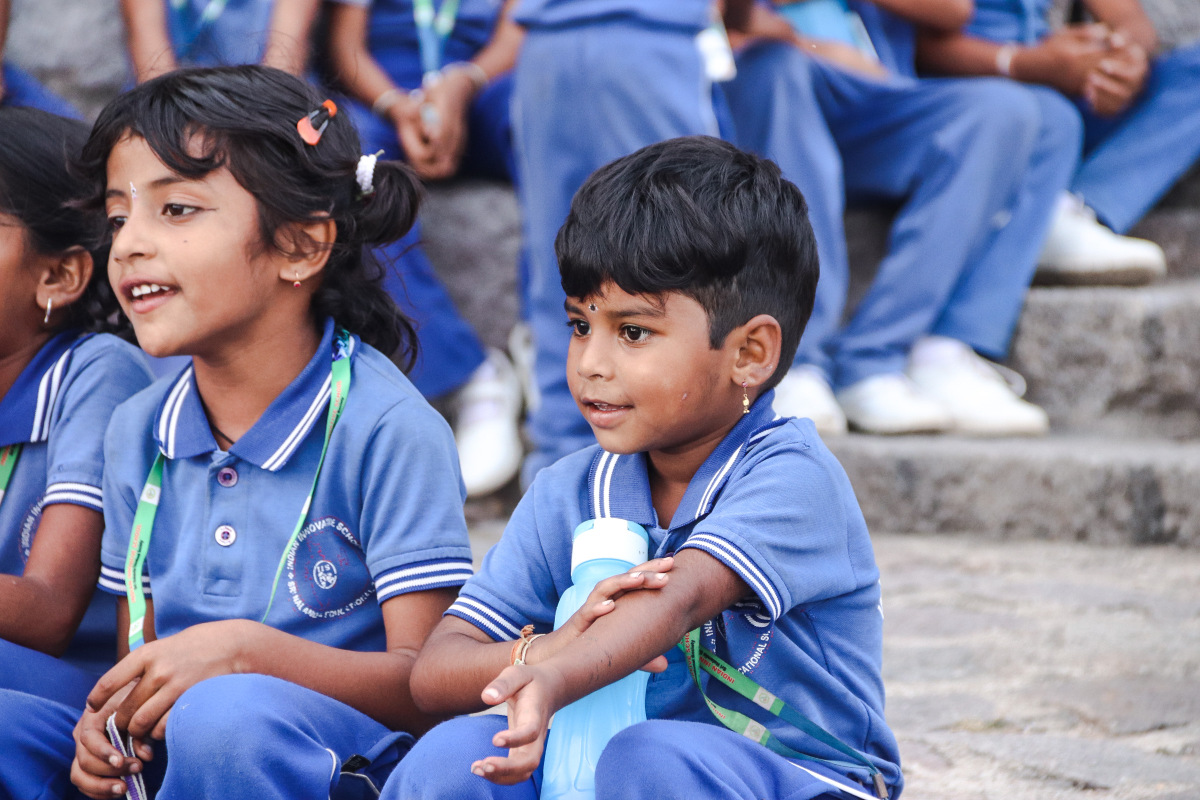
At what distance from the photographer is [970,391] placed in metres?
3.23

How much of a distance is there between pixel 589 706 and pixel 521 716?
22cm

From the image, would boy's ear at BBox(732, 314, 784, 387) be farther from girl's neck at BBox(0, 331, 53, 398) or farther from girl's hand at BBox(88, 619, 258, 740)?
girl's neck at BBox(0, 331, 53, 398)

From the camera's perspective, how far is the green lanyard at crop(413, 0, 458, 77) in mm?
3449

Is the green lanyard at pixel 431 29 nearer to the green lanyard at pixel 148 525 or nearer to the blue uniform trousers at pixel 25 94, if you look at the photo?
the blue uniform trousers at pixel 25 94

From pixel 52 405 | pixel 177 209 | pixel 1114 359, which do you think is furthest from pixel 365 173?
pixel 1114 359

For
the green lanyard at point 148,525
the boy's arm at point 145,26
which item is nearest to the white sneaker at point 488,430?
the boy's arm at point 145,26

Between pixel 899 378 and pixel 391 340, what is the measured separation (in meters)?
1.83

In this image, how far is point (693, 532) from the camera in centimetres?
125

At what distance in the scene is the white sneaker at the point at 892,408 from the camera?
316cm

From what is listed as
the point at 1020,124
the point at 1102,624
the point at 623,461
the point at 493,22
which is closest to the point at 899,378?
the point at 1020,124

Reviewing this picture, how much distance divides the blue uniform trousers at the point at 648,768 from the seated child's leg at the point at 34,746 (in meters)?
0.49

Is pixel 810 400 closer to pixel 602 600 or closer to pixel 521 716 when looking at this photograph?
pixel 602 600

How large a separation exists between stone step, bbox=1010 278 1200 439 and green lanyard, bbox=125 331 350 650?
7.90 ft

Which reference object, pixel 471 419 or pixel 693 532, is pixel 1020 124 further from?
pixel 693 532
